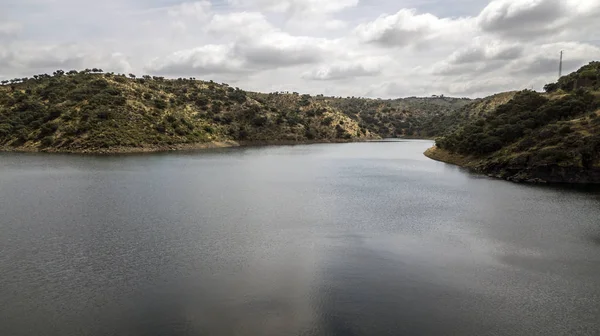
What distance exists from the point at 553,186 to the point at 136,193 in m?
63.3

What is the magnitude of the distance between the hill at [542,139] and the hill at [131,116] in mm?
78788

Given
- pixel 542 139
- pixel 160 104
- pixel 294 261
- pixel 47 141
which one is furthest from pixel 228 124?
pixel 294 261

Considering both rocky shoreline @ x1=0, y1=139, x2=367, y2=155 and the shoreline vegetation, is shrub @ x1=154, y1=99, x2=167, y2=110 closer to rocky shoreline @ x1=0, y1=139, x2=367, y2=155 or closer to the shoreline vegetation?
the shoreline vegetation

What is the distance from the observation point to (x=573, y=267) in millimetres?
30734

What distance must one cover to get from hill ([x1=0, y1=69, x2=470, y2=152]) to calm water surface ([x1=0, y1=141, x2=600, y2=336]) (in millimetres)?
64653

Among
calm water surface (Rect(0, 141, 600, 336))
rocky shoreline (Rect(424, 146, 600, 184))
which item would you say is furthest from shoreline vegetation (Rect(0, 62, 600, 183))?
calm water surface (Rect(0, 141, 600, 336))

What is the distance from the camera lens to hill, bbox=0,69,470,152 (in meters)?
120

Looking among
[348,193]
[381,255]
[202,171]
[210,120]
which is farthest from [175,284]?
[210,120]

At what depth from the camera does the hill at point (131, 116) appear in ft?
394

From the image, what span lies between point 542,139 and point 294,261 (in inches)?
2666

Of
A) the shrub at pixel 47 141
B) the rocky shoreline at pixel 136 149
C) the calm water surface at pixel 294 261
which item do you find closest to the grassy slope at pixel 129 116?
the shrub at pixel 47 141

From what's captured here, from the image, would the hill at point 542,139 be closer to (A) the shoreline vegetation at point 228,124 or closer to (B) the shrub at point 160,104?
(A) the shoreline vegetation at point 228,124

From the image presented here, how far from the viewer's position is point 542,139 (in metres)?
79.3

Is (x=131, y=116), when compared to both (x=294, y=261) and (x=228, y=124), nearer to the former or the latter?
(x=228, y=124)
